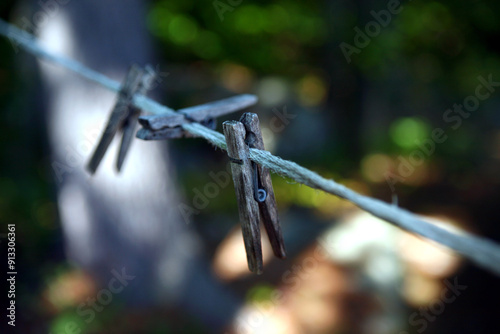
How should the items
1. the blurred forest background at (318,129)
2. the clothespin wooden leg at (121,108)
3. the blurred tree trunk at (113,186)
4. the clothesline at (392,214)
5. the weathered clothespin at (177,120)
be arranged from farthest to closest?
the blurred forest background at (318,129)
the blurred tree trunk at (113,186)
the clothespin wooden leg at (121,108)
the weathered clothespin at (177,120)
the clothesline at (392,214)

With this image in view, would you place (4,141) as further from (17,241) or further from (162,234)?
(162,234)

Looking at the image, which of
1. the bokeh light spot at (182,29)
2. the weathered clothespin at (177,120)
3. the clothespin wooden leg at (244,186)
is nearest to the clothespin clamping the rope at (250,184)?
the clothespin wooden leg at (244,186)

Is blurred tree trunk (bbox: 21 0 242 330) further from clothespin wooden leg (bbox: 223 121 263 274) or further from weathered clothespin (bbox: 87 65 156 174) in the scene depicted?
clothespin wooden leg (bbox: 223 121 263 274)

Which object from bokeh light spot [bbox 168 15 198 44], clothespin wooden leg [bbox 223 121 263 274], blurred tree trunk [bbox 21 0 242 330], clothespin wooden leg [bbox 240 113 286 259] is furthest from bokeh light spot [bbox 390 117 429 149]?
clothespin wooden leg [bbox 223 121 263 274]

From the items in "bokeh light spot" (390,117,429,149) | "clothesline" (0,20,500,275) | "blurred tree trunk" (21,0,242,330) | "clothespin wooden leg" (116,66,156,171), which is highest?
"clothesline" (0,20,500,275)

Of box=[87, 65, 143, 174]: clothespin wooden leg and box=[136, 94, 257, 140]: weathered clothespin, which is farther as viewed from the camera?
box=[87, 65, 143, 174]: clothespin wooden leg

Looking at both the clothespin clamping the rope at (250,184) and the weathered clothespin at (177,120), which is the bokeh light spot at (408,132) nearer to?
the weathered clothespin at (177,120)

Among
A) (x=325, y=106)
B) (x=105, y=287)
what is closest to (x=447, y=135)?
(x=325, y=106)

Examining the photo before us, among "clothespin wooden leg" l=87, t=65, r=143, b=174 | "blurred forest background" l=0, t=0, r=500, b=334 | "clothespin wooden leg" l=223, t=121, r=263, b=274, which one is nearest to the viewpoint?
"clothespin wooden leg" l=223, t=121, r=263, b=274
